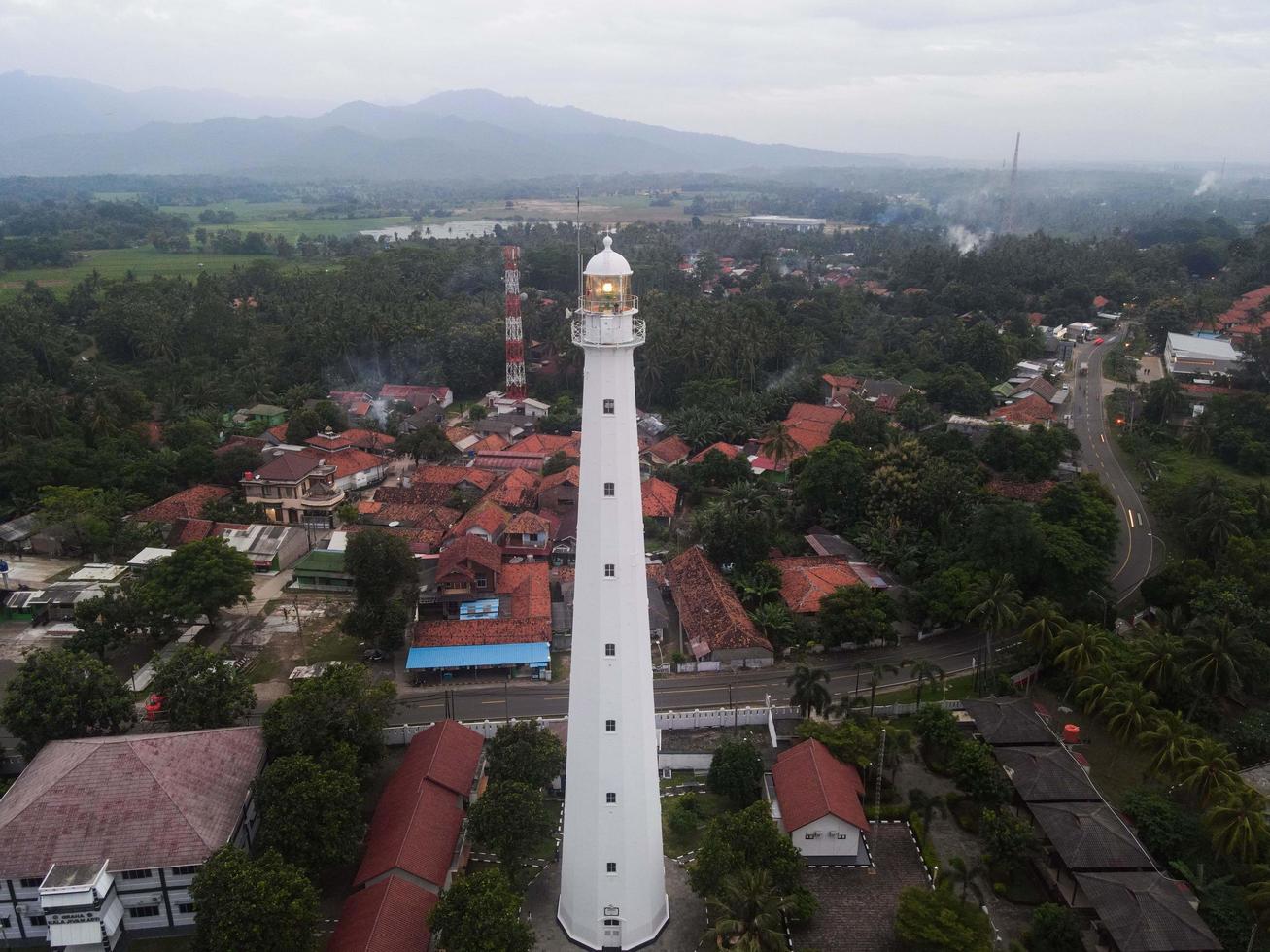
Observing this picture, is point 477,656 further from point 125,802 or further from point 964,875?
point 964,875

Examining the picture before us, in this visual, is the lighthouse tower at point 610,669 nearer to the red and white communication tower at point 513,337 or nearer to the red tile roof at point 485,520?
the red tile roof at point 485,520

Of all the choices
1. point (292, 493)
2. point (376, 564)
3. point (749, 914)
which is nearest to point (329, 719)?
point (376, 564)

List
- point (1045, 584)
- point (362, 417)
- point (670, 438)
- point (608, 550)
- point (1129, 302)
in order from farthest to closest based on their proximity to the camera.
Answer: point (1129, 302) < point (362, 417) < point (670, 438) < point (1045, 584) < point (608, 550)

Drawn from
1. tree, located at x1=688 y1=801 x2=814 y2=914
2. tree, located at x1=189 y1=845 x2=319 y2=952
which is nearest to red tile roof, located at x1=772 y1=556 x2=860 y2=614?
tree, located at x1=688 y1=801 x2=814 y2=914

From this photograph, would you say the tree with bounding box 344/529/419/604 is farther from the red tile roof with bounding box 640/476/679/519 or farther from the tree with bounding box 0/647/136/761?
the red tile roof with bounding box 640/476/679/519

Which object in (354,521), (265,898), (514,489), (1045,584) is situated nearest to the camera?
(265,898)

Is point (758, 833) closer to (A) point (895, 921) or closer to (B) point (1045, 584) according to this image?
(A) point (895, 921)

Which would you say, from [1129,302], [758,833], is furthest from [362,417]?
[1129,302]
